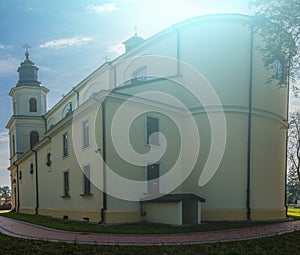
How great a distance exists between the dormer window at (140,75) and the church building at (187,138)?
0.92 m

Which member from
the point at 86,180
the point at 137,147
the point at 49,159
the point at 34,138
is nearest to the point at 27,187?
the point at 34,138

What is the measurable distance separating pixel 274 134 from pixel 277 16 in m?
8.67

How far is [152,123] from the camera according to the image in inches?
622

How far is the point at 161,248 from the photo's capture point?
7699mm

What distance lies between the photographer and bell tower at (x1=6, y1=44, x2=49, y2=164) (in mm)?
32812

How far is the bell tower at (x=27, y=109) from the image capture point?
3281cm

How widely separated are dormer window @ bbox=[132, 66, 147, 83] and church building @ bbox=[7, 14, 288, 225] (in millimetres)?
916

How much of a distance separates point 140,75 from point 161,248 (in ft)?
45.2

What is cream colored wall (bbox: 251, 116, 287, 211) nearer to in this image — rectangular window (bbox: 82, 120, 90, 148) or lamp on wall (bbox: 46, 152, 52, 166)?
rectangular window (bbox: 82, 120, 90, 148)

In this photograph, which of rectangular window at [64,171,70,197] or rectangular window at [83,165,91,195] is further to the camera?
rectangular window at [64,171,70,197]

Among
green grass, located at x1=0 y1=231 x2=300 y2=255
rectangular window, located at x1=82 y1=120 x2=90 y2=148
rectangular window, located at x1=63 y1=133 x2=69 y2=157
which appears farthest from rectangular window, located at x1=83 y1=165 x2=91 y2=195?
green grass, located at x1=0 y1=231 x2=300 y2=255

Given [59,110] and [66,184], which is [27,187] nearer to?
[59,110]

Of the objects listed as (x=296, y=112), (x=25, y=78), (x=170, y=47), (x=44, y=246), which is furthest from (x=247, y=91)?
(x=25, y=78)

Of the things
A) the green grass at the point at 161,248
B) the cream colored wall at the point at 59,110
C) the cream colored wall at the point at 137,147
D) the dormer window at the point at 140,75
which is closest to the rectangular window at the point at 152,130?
the cream colored wall at the point at 137,147
